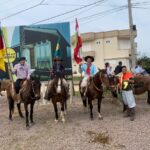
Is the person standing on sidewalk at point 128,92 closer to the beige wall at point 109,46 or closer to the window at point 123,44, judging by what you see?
the beige wall at point 109,46

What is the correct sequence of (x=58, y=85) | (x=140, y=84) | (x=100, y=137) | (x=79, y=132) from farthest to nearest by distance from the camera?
1. (x=140, y=84)
2. (x=58, y=85)
3. (x=79, y=132)
4. (x=100, y=137)

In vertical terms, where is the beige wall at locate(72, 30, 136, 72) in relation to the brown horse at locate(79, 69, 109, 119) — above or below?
above

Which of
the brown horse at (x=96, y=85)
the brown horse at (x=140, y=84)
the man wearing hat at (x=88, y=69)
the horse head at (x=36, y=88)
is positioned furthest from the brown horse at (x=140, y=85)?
the horse head at (x=36, y=88)

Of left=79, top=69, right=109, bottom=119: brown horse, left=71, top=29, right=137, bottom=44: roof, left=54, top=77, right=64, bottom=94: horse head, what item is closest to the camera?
left=79, top=69, right=109, bottom=119: brown horse

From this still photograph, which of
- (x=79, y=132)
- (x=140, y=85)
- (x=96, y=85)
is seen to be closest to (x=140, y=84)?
(x=140, y=85)

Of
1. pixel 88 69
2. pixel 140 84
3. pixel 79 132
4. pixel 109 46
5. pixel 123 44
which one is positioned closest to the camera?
pixel 79 132

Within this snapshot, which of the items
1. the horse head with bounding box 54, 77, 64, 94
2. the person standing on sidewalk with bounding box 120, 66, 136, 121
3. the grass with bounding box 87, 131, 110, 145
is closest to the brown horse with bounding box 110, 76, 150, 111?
the person standing on sidewalk with bounding box 120, 66, 136, 121

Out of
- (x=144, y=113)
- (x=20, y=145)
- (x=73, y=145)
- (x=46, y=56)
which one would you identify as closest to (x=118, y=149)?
(x=73, y=145)

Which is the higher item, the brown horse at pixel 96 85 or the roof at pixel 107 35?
the roof at pixel 107 35

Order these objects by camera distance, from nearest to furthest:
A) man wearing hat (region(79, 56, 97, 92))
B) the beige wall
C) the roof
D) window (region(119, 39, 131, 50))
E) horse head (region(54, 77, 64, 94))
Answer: horse head (region(54, 77, 64, 94))
man wearing hat (region(79, 56, 97, 92))
the beige wall
the roof
window (region(119, 39, 131, 50))

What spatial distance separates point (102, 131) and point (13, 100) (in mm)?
4551

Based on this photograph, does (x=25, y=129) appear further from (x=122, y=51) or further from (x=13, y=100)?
(x=122, y=51)

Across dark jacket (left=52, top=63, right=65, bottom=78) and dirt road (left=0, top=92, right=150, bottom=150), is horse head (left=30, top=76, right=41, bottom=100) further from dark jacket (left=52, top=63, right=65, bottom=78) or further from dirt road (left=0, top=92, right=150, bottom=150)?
dirt road (left=0, top=92, right=150, bottom=150)

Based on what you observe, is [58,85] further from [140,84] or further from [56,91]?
[140,84]
